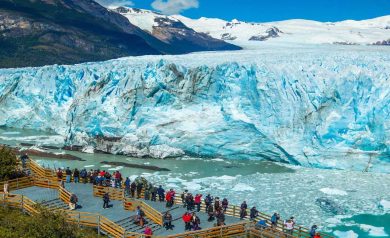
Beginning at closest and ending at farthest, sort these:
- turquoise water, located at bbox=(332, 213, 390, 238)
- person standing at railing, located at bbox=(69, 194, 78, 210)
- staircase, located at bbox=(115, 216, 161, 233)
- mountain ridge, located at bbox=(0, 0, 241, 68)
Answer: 1. staircase, located at bbox=(115, 216, 161, 233)
2. person standing at railing, located at bbox=(69, 194, 78, 210)
3. turquoise water, located at bbox=(332, 213, 390, 238)
4. mountain ridge, located at bbox=(0, 0, 241, 68)

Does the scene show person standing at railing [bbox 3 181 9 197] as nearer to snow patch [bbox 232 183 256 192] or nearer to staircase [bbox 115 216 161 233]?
staircase [bbox 115 216 161 233]

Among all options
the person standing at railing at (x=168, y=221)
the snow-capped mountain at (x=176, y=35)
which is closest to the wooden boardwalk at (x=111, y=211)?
the person standing at railing at (x=168, y=221)

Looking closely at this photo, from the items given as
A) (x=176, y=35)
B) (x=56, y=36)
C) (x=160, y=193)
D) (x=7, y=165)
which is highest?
(x=176, y=35)

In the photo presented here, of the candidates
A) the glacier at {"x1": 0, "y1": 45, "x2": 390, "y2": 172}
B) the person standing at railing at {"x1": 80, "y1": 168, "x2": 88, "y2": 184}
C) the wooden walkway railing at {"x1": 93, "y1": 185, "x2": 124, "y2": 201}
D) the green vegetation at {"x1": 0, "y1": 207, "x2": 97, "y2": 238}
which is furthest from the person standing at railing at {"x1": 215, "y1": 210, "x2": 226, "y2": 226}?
the glacier at {"x1": 0, "y1": 45, "x2": 390, "y2": 172}

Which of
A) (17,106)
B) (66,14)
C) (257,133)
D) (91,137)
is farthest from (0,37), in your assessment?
(257,133)

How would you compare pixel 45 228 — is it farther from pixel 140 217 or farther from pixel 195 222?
pixel 195 222

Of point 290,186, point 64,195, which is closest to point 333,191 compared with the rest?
point 290,186

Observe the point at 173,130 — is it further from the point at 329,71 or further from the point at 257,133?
the point at 329,71
